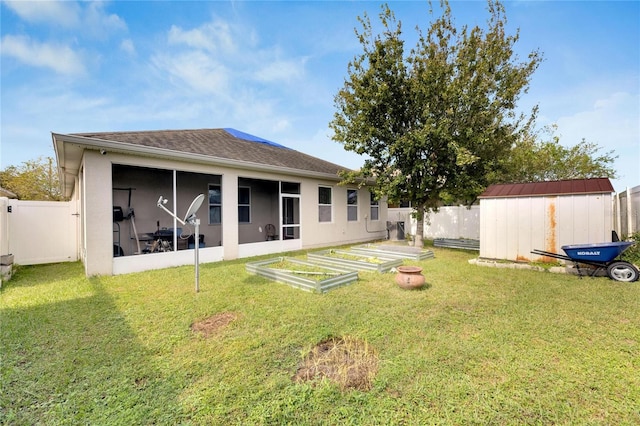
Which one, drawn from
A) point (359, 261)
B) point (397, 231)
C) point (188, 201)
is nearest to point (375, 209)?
point (397, 231)

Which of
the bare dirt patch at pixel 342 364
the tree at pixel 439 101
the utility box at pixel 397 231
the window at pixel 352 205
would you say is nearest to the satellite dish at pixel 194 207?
the bare dirt patch at pixel 342 364

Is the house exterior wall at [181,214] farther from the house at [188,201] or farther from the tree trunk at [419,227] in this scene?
the tree trunk at [419,227]

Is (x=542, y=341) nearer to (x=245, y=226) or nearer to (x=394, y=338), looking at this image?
(x=394, y=338)

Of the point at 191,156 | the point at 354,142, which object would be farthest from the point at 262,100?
the point at 191,156

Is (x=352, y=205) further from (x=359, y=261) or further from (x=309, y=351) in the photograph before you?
(x=309, y=351)

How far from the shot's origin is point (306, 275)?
5895 mm

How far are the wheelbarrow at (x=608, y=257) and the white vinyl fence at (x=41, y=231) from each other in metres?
13.8

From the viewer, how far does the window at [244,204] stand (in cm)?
1174

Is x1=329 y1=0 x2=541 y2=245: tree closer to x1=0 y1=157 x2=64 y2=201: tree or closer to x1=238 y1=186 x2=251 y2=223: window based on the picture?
x1=238 y1=186 x2=251 y2=223: window

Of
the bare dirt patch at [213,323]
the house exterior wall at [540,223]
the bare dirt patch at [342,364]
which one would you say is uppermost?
the house exterior wall at [540,223]

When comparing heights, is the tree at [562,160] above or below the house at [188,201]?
above

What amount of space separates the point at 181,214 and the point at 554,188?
11886mm

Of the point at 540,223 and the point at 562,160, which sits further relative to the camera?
the point at 562,160

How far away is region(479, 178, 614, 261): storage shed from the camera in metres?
6.18
